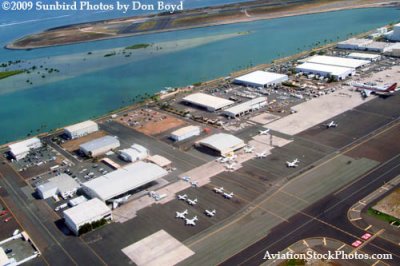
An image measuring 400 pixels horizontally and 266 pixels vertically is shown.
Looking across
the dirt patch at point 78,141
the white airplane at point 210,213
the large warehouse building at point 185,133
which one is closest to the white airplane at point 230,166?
the white airplane at point 210,213

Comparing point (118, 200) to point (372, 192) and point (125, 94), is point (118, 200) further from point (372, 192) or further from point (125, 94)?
point (125, 94)

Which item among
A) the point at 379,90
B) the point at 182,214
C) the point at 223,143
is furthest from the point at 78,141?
the point at 379,90

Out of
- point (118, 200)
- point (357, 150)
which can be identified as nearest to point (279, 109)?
point (357, 150)

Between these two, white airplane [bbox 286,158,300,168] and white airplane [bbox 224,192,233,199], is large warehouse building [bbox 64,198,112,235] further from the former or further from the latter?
white airplane [bbox 286,158,300,168]

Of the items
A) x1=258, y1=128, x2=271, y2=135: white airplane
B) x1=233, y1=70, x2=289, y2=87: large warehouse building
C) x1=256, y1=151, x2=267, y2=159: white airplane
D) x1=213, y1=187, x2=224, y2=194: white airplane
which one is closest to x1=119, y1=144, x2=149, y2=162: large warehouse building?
x1=213, y1=187, x2=224, y2=194: white airplane

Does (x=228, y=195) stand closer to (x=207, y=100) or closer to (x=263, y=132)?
(x=263, y=132)

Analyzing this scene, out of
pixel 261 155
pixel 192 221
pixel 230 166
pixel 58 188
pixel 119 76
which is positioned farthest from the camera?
pixel 119 76
